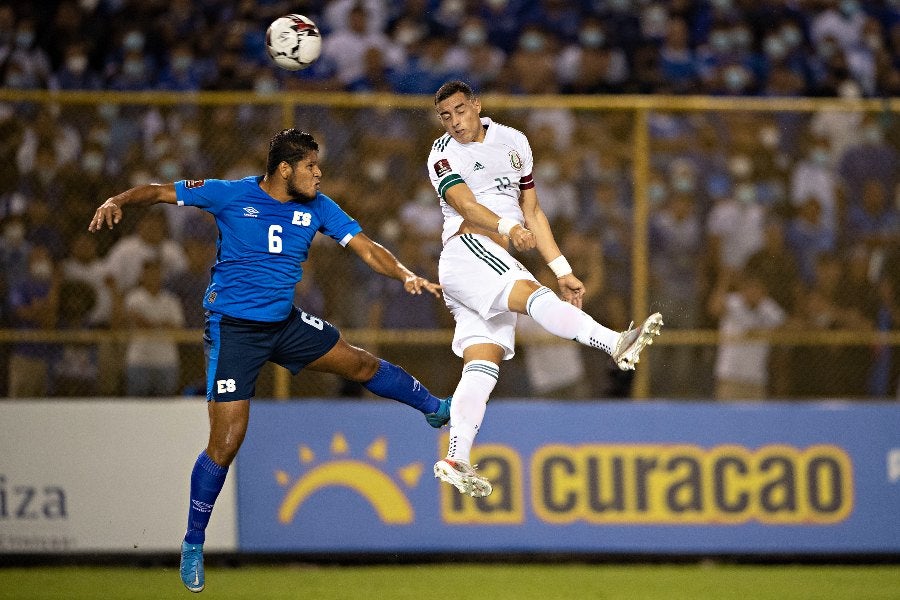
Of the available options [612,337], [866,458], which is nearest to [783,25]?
[866,458]

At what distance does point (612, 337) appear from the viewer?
812 cm

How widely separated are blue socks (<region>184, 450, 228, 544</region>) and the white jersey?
2.27 meters

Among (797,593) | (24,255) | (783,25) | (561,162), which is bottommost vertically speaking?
(797,593)

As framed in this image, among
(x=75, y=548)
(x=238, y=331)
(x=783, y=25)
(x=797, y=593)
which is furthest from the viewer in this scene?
(x=783, y=25)

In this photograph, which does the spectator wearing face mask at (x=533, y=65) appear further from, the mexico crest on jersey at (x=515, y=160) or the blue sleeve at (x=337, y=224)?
the blue sleeve at (x=337, y=224)

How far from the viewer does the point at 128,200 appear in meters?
8.46

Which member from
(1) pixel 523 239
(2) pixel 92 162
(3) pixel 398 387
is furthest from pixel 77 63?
(1) pixel 523 239

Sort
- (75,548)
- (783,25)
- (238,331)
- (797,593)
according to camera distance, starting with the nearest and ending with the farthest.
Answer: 1. (238,331)
2. (797,593)
3. (75,548)
4. (783,25)

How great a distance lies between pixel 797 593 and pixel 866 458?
2.13 meters

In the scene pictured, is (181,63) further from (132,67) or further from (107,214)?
(107,214)

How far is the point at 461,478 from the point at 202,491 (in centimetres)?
Result: 187

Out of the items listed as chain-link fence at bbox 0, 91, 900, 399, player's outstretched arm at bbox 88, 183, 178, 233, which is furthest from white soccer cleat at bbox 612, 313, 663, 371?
chain-link fence at bbox 0, 91, 900, 399

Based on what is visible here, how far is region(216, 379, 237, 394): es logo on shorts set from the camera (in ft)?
28.8

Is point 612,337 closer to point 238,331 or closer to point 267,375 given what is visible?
point 238,331
